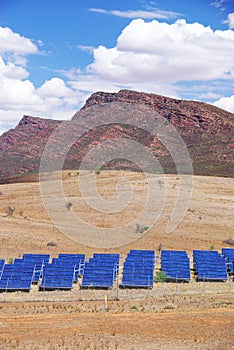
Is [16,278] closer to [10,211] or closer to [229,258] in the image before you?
[229,258]

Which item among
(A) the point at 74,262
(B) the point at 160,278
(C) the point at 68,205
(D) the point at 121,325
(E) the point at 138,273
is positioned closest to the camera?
(D) the point at 121,325

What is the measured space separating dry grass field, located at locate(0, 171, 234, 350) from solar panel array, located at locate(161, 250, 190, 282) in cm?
54

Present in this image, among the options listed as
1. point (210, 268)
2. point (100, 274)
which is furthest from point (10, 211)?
point (210, 268)

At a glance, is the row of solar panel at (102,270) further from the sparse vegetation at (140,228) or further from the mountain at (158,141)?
the mountain at (158,141)

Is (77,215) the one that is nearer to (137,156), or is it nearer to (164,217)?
(164,217)

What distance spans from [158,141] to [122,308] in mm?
120793

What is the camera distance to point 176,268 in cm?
3142

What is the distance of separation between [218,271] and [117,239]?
19.7m

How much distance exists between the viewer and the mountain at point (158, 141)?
420ft

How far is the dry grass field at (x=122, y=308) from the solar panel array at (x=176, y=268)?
54 cm

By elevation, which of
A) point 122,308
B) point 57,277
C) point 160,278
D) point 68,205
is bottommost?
point 122,308

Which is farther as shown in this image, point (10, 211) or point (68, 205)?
point (68, 205)

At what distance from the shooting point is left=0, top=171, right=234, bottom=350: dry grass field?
17.8 m

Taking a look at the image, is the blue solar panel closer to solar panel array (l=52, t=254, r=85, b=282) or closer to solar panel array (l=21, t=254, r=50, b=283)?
solar panel array (l=52, t=254, r=85, b=282)
